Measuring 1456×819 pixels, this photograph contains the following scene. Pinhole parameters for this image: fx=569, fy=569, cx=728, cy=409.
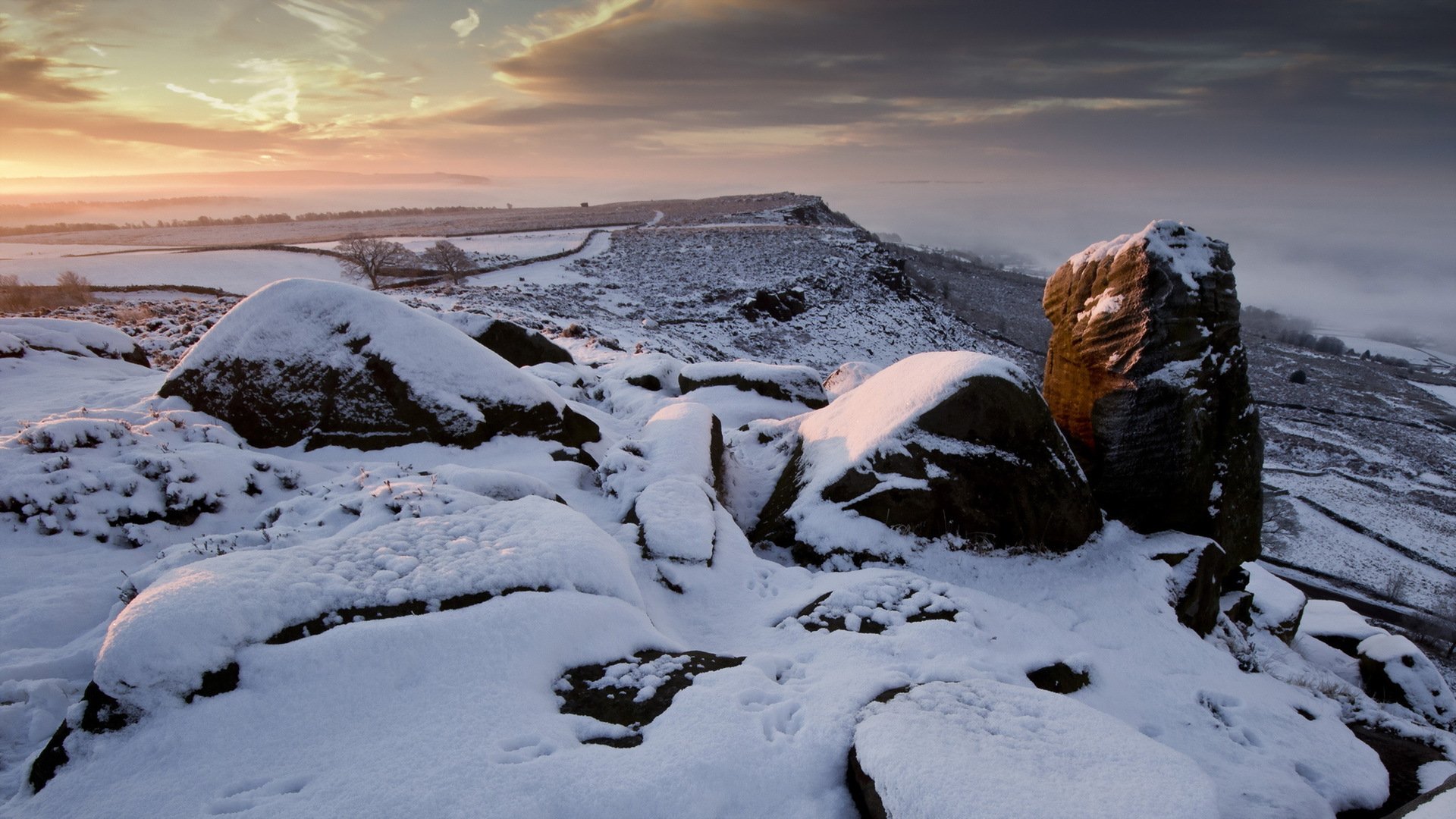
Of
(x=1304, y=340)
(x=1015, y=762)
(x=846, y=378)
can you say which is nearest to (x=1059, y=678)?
(x=1015, y=762)

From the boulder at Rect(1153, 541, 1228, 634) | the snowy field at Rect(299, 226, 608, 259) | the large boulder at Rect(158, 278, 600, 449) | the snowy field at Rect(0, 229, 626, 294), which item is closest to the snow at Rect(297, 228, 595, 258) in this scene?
the snowy field at Rect(299, 226, 608, 259)

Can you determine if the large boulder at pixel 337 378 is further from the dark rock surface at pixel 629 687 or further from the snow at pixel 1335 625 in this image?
the snow at pixel 1335 625

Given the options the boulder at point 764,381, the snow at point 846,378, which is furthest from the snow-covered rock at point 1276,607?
the boulder at point 764,381

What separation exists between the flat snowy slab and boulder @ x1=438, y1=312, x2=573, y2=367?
1126 cm

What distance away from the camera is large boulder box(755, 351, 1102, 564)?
9891mm

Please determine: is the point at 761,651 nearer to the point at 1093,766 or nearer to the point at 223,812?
the point at 1093,766

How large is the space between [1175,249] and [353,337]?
51.6 feet

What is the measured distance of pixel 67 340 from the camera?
13.0 meters

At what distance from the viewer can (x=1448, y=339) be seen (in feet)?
546

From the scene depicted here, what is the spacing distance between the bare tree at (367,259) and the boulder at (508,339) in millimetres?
19382

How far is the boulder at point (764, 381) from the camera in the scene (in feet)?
58.5

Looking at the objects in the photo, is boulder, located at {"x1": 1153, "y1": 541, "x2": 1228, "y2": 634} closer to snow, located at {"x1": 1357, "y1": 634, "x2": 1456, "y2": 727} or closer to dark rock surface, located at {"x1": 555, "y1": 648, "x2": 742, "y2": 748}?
snow, located at {"x1": 1357, "y1": 634, "x2": 1456, "y2": 727}

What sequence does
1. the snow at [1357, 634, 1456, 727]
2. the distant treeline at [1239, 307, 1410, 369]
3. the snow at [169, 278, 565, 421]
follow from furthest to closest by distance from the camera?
1. the distant treeline at [1239, 307, 1410, 369]
2. the snow at [1357, 634, 1456, 727]
3. the snow at [169, 278, 565, 421]

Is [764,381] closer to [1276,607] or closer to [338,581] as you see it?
[338,581]
